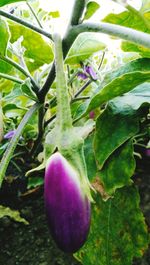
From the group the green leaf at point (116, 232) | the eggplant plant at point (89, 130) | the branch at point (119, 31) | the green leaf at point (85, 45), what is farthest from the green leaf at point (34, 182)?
the branch at point (119, 31)

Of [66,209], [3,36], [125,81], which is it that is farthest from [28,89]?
[66,209]

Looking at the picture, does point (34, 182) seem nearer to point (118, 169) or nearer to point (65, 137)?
point (118, 169)

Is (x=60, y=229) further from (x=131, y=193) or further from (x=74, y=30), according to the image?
(x=131, y=193)

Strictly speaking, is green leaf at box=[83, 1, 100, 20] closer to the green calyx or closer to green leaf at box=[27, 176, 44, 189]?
the green calyx

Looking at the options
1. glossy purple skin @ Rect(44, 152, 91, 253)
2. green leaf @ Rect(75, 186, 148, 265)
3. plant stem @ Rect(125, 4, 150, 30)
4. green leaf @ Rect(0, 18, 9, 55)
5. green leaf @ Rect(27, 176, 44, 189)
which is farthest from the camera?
green leaf @ Rect(27, 176, 44, 189)

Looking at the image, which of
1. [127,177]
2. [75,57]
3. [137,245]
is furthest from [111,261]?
[75,57]

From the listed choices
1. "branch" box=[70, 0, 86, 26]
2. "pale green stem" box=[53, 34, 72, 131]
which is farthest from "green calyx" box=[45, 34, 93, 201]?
"branch" box=[70, 0, 86, 26]
